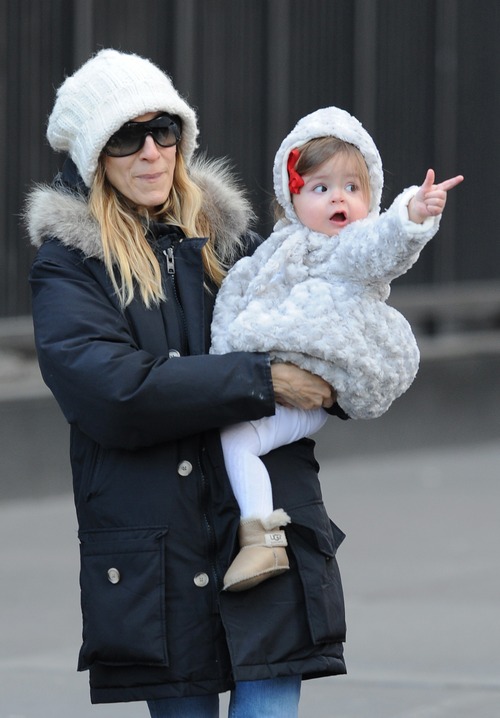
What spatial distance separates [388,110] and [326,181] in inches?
343

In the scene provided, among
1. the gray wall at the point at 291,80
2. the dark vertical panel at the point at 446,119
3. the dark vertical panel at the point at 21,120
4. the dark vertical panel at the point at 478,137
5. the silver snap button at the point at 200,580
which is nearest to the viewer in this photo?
the silver snap button at the point at 200,580

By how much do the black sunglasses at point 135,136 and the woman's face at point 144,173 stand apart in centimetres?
1

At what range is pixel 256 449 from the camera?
356 cm

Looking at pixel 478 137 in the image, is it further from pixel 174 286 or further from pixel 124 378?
pixel 124 378

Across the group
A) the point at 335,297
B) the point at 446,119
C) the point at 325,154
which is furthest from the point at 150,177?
the point at 446,119

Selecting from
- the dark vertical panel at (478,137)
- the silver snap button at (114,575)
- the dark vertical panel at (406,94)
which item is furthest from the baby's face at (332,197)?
the dark vertical panel at (478,137)

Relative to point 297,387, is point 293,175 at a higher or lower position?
higher

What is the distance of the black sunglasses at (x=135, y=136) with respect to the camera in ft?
12.0

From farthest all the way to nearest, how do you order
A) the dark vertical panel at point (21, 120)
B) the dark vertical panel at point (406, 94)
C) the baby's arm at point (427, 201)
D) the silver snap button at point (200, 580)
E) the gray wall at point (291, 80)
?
the dark vertical panel at point (406, 94)
the gray wall at point (291, 80)
the dark vertical panel at point (21, 120)
the silver snap button at point (200, 580)
the baby's arm at point (427, 201)

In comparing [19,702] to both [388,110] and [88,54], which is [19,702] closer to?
[88,54]

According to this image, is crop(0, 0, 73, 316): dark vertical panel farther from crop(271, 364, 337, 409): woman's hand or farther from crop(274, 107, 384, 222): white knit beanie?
crop(271, 364, 337, 409): woman's hand

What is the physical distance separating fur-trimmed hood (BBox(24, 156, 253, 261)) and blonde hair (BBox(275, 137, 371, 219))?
24 cm

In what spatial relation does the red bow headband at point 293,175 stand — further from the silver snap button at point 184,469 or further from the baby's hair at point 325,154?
the silver snap button at point 184,469

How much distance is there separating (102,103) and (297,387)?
2.63ft
